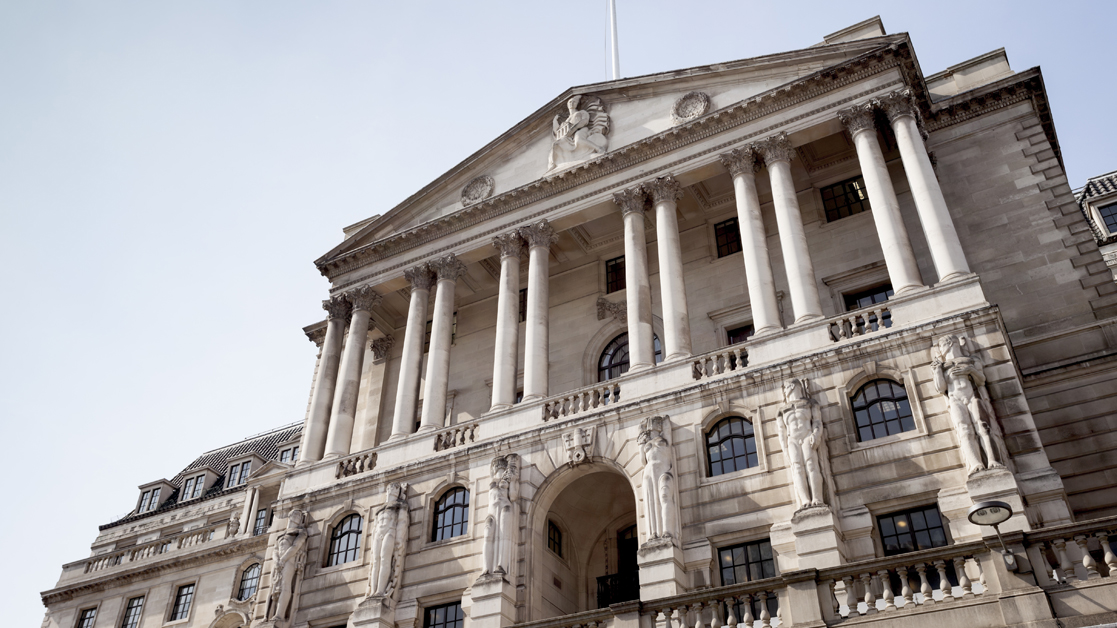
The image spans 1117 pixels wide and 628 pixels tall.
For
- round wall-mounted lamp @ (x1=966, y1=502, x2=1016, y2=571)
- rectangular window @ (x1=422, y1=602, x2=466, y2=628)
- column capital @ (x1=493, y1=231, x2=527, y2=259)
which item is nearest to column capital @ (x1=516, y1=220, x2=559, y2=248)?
column capital @ (x1=493, y1=231, x2=527, y2=259)

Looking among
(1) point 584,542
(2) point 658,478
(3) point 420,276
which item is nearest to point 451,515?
(1) point 584,542

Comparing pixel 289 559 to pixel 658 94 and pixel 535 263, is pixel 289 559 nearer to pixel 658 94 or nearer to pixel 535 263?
pixel 535 263

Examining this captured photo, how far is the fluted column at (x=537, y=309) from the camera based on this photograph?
3158 cm

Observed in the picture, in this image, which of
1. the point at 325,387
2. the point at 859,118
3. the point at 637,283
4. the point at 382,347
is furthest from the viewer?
the point at 382,347

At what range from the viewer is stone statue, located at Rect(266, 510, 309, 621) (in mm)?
29453

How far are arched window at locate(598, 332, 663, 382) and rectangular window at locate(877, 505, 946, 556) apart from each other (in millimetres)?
13527

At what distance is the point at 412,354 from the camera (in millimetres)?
35406

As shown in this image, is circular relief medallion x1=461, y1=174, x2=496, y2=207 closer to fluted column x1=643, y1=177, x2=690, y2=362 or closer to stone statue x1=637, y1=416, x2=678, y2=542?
fluted column x1=643, y1=177, x2=690, y2=362

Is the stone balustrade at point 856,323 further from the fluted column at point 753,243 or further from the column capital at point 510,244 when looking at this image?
the column capital at point 510,244

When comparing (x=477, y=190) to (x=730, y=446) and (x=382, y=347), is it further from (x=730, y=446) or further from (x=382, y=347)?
(x=730, y=446)

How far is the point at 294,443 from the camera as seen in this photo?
6469cm

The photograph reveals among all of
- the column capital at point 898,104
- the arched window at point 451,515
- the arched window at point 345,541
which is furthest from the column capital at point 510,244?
the column capital at point 898,104

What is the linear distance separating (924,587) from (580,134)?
77.8ft

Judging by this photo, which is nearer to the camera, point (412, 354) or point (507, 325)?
point (507, 325)
